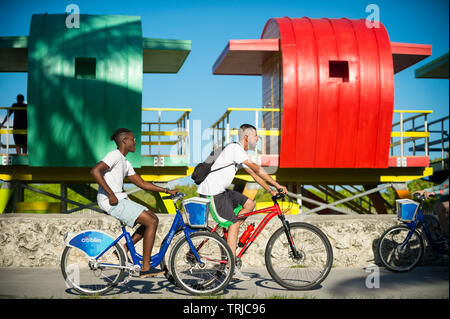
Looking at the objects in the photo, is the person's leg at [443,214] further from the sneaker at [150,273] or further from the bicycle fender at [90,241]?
the bicycle fender at [90,241]

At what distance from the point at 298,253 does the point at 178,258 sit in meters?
1.32

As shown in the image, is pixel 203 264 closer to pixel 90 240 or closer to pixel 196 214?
pixel 196 214

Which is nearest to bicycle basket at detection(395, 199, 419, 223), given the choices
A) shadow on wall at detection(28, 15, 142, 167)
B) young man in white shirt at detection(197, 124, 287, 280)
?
young man in white shirt at detection(197, 124, 287, 280)

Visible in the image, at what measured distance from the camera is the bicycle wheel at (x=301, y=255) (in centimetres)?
580

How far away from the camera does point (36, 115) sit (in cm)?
1135

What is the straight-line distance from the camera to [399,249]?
7.53m

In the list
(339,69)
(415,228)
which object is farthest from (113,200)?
(339,69)

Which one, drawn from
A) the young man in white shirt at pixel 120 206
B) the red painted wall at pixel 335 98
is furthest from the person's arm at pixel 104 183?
the red painted wall at pixel 335 98

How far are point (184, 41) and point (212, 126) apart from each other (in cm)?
268

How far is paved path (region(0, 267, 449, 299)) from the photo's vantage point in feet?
18.4

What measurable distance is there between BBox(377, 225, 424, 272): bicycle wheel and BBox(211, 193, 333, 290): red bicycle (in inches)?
77.8
